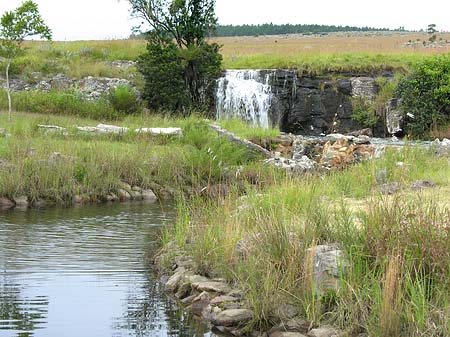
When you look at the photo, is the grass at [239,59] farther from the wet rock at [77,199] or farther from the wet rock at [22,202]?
the wet rock at [22,202]

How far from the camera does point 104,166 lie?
1733cm

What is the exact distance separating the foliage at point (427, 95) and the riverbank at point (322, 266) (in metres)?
20.5

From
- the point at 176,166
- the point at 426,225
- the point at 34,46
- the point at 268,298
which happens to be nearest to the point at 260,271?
the point at 268,298

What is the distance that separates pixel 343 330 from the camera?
7.00m

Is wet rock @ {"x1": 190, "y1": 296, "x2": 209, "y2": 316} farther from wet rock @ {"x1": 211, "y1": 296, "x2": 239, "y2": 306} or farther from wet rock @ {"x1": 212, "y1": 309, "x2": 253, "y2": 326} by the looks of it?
wet rock @ {"x1": 212, "y1": 309, "x2": 253, "y2": 326}

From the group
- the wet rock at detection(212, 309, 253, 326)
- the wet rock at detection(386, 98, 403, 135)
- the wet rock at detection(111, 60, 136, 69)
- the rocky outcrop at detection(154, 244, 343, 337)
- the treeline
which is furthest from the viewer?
the treeline

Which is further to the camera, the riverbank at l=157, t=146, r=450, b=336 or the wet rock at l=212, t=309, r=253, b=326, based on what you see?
the wet rock at l=212, t=309, r=253, b=326

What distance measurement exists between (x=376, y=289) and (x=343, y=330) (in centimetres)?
54

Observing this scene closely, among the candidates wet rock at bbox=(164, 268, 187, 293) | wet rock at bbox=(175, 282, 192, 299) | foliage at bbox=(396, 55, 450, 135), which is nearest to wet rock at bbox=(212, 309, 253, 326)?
wet rock at bbox=(175, 282, 192, 299)

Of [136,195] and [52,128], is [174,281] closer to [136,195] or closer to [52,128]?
[136,195]

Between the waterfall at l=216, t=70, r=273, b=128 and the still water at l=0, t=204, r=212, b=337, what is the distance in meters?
17.0

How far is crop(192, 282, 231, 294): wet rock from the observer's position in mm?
8758

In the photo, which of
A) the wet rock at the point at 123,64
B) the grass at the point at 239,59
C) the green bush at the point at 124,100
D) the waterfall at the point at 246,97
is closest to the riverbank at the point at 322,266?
the green bush at the point at 124,100

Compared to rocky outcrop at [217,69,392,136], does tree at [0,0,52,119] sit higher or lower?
higher
